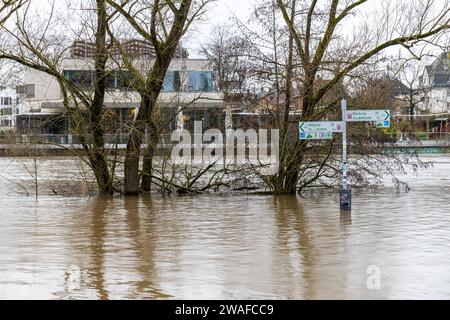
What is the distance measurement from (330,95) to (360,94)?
0.91 metres

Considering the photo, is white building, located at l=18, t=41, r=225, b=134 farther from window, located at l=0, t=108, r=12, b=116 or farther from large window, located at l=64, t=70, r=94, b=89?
window, located at l=0, t=108, r=12, b=116

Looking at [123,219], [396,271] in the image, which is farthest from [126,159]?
[396,271]

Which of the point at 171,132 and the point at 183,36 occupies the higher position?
the point at 183,36

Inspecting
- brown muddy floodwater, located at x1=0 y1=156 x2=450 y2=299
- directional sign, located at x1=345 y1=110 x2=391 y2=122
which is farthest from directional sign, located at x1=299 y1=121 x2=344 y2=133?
brown muddy floodwater, located at x1=0 y1=156 x2=450 y2=299

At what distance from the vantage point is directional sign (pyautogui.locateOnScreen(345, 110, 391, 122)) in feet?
63.0

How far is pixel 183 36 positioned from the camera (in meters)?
25.9

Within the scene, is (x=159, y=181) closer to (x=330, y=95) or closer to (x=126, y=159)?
(x=126, y=159)

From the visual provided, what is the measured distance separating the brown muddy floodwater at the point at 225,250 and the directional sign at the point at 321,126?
2.04 metres

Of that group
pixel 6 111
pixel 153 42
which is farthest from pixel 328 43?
pixel 6 111

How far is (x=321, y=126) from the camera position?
782 inches

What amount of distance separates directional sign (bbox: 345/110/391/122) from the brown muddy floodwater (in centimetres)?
229

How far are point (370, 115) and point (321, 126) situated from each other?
4.04 feet

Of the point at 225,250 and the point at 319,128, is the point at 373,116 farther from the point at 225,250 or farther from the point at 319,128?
the point at 225,250

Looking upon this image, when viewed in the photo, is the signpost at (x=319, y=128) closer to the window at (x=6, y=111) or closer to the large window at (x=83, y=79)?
the large window at (x=83, y=79)
